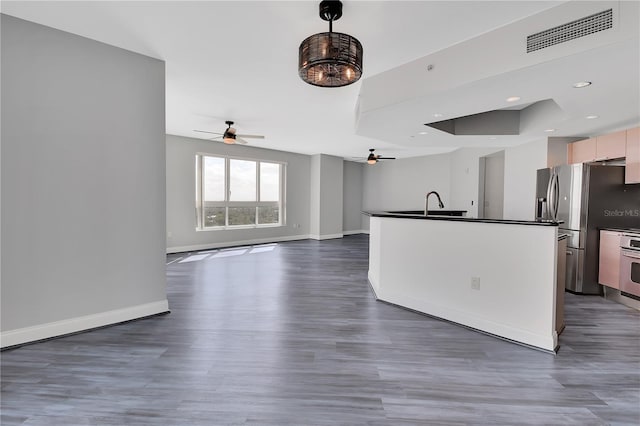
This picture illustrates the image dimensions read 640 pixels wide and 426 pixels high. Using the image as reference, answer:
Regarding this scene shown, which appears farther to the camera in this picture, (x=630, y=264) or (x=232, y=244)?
(x=232, y=244)

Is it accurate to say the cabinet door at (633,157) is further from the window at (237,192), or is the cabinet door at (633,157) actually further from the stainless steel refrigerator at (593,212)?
the window at (237,192)

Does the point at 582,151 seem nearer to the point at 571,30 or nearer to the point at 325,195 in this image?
the point at 571,30

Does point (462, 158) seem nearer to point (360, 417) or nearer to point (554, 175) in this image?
point (554, 175)

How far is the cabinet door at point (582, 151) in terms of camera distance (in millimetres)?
4480

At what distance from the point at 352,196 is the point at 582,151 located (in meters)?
6.95

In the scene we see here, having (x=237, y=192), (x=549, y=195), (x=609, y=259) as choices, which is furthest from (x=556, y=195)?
(x=237, y=192)

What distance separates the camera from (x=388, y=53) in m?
2.97

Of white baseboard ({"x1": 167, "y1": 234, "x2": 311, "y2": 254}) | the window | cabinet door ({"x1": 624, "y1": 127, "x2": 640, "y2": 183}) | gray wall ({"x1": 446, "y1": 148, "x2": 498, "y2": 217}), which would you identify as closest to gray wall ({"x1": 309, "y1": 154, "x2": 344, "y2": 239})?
white baseboard ({"x1": 167, "y1": 234, "x2": 311, "y2": 254})

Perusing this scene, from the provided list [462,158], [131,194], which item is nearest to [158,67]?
[131,194]

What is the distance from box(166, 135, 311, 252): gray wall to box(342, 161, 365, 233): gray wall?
191cm

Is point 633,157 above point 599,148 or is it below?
below

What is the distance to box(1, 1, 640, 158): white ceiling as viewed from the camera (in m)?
2.30

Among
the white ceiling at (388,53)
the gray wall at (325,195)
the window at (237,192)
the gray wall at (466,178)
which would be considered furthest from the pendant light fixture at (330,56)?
the gray wall at (325,195)

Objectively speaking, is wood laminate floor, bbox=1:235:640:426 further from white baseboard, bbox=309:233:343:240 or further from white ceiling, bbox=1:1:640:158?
white baseboard, bbox=309:233:343:240
